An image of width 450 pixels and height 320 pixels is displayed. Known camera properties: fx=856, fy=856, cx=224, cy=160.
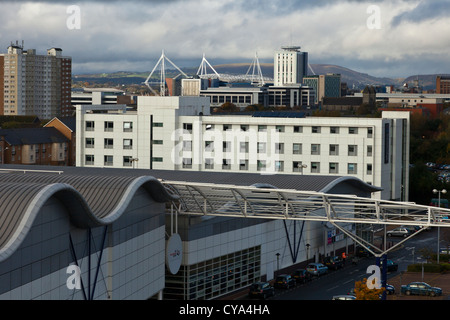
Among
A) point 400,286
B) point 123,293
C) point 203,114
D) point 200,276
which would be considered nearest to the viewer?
point 123,293

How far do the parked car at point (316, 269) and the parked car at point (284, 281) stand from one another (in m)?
2.66

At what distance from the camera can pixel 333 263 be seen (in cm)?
4253

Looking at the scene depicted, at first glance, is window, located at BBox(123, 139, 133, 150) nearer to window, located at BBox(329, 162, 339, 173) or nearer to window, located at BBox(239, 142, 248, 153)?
window, located at BBox(239, 142, 248, 153)

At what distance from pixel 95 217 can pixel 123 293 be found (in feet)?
13.4

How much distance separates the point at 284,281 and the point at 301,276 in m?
1.77

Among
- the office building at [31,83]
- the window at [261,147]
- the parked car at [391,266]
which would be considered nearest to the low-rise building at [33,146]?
the window at [261,147]

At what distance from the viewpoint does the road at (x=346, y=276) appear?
3606 cm

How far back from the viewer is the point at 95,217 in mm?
24922

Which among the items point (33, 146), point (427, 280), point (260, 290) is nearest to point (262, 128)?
point (427, 280)

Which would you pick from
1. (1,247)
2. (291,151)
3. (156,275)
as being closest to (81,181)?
(156,275)

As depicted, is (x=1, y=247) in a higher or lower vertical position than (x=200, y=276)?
higher

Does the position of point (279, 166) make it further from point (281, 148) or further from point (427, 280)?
point (427, 280)

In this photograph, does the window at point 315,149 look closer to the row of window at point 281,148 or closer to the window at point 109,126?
the row of window at point 281,148
